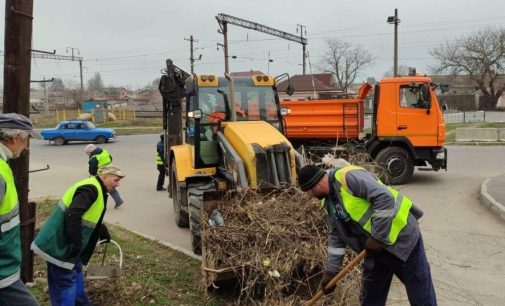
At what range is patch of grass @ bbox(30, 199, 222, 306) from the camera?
17.0 feet

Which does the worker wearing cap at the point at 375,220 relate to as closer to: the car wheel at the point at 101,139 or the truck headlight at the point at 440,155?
the truck headlight at the point at 440,155

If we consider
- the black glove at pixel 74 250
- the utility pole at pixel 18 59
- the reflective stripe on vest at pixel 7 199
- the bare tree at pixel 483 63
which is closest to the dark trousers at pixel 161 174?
the utility pole at pixel 18 59

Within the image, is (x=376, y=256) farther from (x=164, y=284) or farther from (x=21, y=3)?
(x=21, y=3)

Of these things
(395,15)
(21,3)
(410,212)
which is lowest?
(410,212)

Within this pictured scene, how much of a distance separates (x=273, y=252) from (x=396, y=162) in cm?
820

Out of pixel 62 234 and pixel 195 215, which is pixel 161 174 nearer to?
pixel 195 215

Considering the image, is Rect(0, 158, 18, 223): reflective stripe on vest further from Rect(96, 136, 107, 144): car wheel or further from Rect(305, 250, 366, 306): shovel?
Rect(96, 136, 107, 144): car wheel

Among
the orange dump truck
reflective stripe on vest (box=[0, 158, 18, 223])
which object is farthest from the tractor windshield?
reflective stripe on vest (box=[0, 158, 18, 223])

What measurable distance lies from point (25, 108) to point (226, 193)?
2.47m

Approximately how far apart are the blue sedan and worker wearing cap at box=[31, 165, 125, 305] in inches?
1016

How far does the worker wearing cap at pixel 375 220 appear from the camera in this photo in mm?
3643

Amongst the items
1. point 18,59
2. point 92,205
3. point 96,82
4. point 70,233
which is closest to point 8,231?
point 70,233

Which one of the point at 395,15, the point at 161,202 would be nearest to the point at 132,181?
the point at 161,202

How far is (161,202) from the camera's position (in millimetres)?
11102
